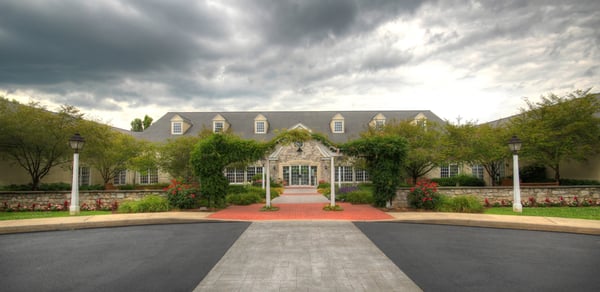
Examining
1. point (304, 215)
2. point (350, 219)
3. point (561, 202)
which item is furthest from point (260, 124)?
point (561, 202)

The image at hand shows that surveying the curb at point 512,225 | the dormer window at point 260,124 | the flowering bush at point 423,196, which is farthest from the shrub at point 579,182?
the dormer window at point 260,124

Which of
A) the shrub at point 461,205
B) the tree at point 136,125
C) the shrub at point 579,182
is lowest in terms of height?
the shrub at point 461,205

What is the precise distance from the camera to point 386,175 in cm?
1321

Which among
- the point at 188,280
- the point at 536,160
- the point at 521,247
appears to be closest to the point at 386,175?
the point at 521,247

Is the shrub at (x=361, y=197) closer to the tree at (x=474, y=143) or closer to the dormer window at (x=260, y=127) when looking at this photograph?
the tree at (x=474, y=143)

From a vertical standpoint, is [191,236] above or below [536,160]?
below

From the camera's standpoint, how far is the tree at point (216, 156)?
13.2m

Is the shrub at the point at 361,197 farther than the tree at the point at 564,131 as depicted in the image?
No

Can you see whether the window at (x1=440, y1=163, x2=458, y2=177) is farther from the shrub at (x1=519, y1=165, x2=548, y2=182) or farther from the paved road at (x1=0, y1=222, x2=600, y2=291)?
the paved road at (x1=0, y1=222, x2=600, y2=291)

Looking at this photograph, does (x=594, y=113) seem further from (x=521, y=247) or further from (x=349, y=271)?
(x=349, y=271)

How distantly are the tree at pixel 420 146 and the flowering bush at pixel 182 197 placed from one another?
12.7 meters

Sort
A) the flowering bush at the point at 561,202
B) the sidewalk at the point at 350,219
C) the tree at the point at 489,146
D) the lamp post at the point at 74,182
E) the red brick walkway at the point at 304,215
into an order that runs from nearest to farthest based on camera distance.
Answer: the sidewalk at the point at 350,219 → the red brick walkway at the point at 304,215 → the lamp post at the point at 74,182 → the flowering bush at the point at 561,202 → the tree at the point at 489,146

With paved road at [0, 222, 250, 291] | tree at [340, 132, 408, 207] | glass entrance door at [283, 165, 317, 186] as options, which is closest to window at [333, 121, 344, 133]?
glass entrance door at [283, 165, 317, 186]

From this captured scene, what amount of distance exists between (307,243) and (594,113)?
22030 mm
